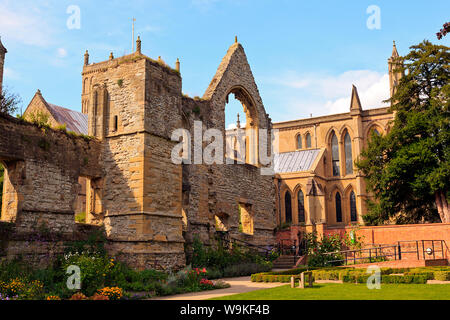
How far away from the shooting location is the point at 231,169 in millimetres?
23891

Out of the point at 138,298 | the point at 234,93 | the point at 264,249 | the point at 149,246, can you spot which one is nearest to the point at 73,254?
the point at 149,246

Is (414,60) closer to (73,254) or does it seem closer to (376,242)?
(376,242)

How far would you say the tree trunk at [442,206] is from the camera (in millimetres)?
24881

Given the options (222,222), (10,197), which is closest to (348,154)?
(222,222)

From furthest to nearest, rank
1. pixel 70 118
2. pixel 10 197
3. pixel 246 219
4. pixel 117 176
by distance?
pixel 70 118
pixel 246 219
pixel 117 176
pixel 10 197

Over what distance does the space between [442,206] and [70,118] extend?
92.3ft

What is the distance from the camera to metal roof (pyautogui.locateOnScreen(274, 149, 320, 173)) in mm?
47188

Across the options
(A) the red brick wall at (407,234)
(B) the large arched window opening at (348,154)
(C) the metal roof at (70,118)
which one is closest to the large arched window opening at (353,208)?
(B) the large arched window opening at (348,154)

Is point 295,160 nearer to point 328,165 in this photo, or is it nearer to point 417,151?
point 328,165

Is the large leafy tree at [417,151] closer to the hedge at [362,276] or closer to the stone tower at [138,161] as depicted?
the hedge at [362,276]

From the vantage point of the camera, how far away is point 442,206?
25.1 m

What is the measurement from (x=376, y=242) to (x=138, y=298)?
1670 centimetres

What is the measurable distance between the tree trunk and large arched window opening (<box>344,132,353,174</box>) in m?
24.7

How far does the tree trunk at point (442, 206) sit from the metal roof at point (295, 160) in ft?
70.1
